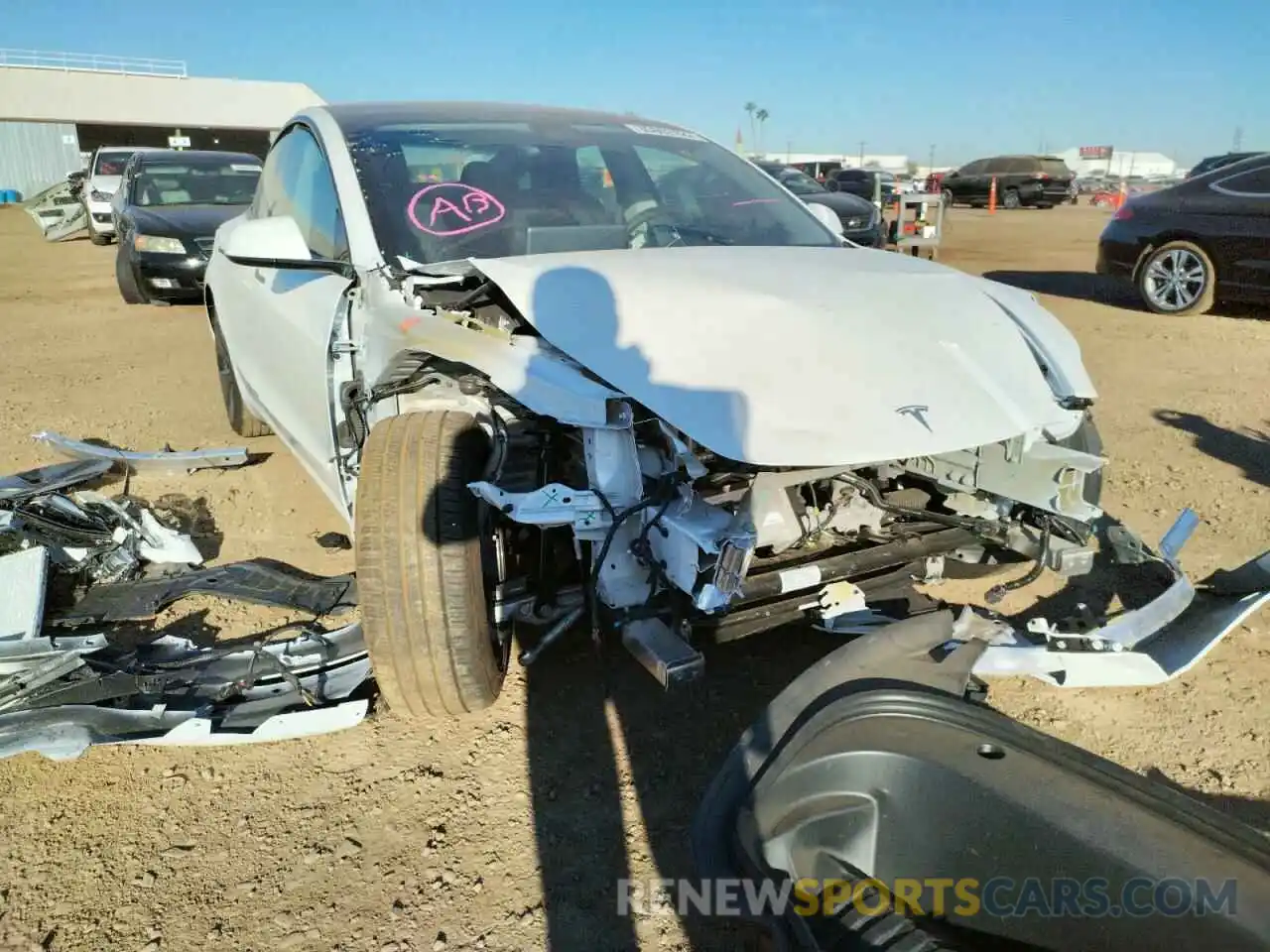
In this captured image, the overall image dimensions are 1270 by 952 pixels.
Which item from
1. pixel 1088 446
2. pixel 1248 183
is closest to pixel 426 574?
pixel 1088 446

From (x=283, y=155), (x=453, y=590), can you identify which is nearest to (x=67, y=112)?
(x=283, y=155)

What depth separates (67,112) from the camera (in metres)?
39.4

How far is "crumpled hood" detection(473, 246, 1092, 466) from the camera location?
2.06m

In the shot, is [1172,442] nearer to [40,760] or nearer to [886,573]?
→ [886,573]

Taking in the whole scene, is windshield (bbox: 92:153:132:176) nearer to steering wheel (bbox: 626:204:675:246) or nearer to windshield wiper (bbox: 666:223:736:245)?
steering wheel (bbox: 626:204:675:246)

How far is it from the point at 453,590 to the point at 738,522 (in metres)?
0.75

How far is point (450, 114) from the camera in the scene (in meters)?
3.60

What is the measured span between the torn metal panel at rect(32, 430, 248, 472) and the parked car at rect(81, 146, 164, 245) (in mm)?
14050

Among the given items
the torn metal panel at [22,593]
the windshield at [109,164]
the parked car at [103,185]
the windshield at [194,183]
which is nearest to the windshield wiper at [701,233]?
the torn metal panel at [22,593]

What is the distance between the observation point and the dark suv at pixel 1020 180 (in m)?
28.7

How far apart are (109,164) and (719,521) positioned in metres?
18.8

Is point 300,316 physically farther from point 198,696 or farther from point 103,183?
point 103,183

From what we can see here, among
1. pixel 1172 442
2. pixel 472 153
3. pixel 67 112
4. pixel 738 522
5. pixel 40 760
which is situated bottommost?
pixel 40 760

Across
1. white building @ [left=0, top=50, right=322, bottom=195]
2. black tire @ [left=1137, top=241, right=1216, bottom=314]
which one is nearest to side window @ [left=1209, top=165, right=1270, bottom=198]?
black tire @ [left=1137, top=241, right=1216, bottom=314]
